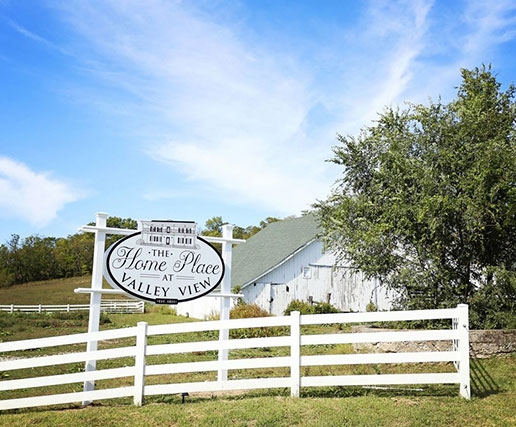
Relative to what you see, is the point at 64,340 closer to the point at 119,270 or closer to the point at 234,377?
the point at 119,270

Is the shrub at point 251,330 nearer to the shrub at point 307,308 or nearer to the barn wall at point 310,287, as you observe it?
the shrub at point 307,308

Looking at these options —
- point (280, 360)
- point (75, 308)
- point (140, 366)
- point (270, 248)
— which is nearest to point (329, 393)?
point (280, 360)

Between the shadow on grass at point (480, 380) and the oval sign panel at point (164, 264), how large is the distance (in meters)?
5.39

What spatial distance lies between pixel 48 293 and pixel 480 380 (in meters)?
56.6

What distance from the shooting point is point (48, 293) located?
58.3 meters

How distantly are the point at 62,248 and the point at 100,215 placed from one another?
69.7 metres

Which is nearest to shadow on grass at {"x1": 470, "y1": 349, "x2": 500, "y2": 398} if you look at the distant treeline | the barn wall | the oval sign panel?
the oval sign panel

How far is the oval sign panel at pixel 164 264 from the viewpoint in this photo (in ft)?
31.8

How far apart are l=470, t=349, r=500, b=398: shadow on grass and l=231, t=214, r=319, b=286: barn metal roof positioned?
14908 millimetres

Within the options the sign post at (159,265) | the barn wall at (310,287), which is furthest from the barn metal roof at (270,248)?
the sign post at (159,265)

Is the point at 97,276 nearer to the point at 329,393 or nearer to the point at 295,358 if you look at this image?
the point at 295,358

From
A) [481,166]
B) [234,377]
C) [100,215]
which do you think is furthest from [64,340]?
[481,166]

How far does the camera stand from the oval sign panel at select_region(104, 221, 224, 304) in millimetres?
9680

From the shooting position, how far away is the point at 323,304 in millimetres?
28031
